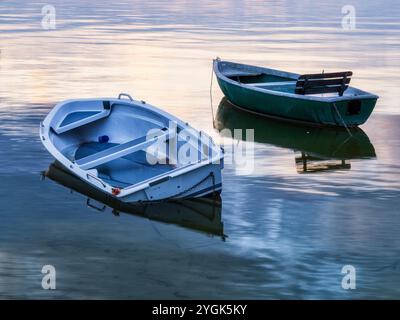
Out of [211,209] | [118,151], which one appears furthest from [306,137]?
[211,209]

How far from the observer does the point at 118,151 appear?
2170 centimetres

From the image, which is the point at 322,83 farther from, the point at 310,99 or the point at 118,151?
the point at 118,151

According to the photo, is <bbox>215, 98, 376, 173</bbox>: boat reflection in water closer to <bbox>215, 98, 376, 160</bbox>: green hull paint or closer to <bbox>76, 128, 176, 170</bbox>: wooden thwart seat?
<bbox>215, 98, 376, 160</bbox>: green hull paint

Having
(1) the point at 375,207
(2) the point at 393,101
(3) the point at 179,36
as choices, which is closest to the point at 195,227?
(1) the point at 375,207

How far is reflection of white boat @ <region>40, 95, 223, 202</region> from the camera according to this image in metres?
20.0

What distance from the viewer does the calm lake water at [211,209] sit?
1642 centimetres

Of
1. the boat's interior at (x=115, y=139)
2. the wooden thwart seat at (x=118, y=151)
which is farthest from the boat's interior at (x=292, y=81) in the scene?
the wooden thwart seat at (x=118, y=151)

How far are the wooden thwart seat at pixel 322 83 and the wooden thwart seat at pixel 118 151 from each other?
22.4 ft

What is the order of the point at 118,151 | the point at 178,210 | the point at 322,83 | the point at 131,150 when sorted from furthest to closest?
the point at 322,83 → the point at 118,151 → the point at 131,150 → the point at 178,210

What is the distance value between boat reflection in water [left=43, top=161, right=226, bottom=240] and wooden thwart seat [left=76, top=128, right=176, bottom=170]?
506 millimetres

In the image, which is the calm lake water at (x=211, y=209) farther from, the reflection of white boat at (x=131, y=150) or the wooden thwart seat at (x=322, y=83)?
the wooden thwart seat at (x=322, y=83)

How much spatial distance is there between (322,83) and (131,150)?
8220 mm

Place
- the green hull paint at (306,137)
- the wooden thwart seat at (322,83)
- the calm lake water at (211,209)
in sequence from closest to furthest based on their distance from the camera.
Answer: the calm lake water at (211,209), the green hull paint at (306,137), the wooden thwart seat at (322,83)
